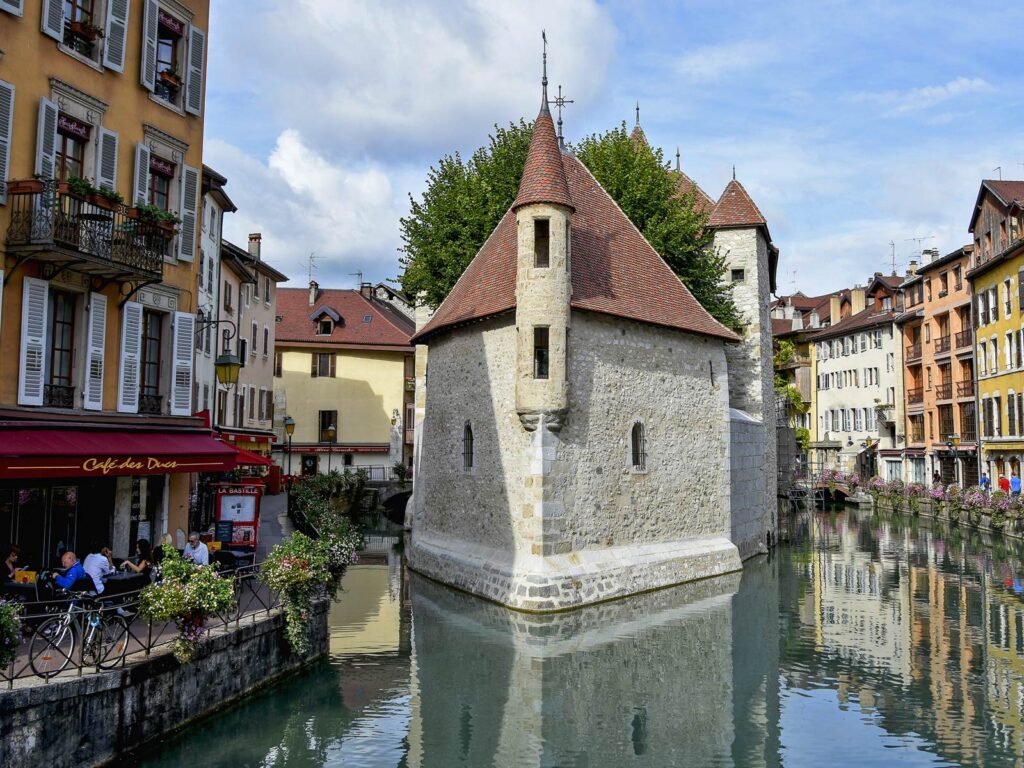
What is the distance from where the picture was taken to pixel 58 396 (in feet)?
41.8

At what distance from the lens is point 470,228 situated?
85.9 ft

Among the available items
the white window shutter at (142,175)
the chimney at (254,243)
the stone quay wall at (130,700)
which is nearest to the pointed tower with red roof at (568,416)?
the stone quay wall at (130,700)

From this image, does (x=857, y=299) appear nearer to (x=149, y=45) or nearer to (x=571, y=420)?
(x=571, y=420)

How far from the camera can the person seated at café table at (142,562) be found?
1228 centimetres

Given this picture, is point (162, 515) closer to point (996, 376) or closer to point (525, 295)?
point (525, 295)

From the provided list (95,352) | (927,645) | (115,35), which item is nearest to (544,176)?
(115,35)

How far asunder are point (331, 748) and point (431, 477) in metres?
12.4

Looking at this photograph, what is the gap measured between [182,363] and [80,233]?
3197 mm

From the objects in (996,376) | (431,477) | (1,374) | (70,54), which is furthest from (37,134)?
(996,376)

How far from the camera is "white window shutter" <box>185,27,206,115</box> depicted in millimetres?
15328

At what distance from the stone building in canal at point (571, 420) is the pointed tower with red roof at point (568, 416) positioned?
0.05 m

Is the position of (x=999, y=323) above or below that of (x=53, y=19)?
below

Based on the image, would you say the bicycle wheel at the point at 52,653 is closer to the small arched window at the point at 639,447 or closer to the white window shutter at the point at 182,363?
the white window shutter at the point at 182,363

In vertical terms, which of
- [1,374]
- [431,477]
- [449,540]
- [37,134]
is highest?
[37,134]
